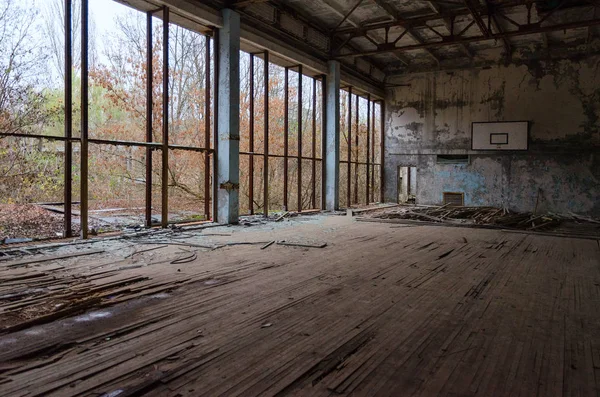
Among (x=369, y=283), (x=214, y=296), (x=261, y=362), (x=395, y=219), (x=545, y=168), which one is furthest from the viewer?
(x=545, y=168)

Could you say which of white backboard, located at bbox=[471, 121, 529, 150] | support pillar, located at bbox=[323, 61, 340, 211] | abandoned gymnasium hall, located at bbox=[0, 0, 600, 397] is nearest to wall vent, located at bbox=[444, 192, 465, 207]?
abandoned gymnasium hall, located at bbox=[0, 0, 600, 397]

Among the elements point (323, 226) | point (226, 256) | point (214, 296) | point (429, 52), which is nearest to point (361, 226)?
point (323, 226)

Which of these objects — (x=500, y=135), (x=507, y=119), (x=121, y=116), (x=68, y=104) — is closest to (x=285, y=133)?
(x=121, y=116)

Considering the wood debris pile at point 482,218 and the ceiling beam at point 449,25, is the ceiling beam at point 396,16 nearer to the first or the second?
the ceiling beam at point 449,25

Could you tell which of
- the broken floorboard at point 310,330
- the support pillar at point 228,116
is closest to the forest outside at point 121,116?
the support pillar at point 228,116

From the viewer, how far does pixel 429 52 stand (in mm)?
17250

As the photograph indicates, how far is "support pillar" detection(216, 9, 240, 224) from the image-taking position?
34.2 ft

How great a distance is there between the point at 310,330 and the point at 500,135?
1640 cm

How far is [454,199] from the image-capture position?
60.2 feet

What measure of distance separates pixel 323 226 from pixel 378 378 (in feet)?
27.0

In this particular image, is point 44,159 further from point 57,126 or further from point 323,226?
point 323,226

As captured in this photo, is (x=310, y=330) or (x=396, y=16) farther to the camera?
(x=396, y=16)

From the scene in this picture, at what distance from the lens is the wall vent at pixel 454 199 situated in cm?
1816

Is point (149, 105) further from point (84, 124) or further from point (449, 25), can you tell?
point (449, 25)
